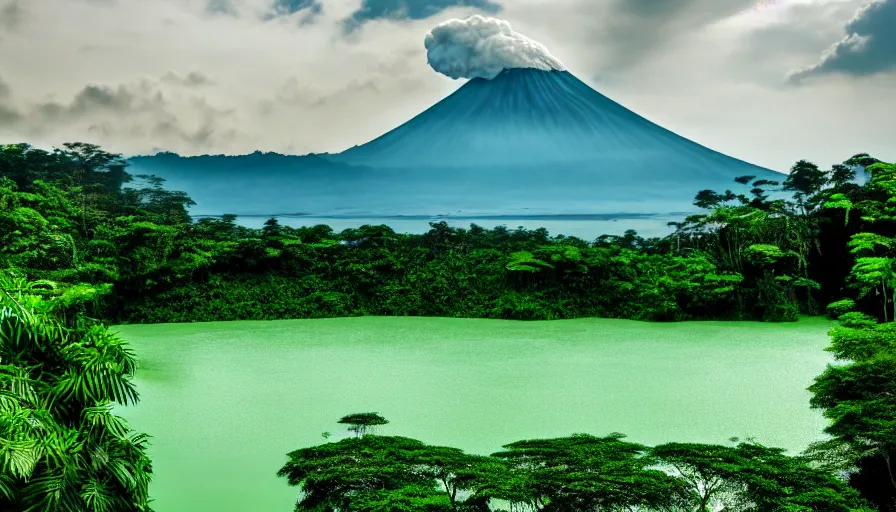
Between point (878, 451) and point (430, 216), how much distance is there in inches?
946

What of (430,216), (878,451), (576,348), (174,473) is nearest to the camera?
(878,451)

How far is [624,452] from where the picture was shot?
3.26 meters

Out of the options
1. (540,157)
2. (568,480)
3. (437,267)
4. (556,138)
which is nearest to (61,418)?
(568,480)

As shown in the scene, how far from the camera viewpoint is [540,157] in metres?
24.4

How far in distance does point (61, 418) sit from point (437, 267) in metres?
9.04

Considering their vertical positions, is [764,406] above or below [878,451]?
below

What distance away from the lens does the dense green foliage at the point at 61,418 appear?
2.20 metres

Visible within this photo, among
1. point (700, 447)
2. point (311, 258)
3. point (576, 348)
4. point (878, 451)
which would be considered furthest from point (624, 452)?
point (311, 258)

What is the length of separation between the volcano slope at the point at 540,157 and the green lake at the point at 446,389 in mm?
15293

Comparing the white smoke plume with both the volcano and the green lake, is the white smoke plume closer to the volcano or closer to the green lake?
the volcano

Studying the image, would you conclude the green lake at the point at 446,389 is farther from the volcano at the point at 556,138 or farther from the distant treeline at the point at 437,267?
the volcano at the point at 556,138

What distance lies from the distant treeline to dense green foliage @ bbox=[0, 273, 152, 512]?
775cm

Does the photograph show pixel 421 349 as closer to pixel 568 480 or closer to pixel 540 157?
pixel 568 480

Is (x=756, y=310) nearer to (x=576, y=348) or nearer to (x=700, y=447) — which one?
(x=576, y=348)
